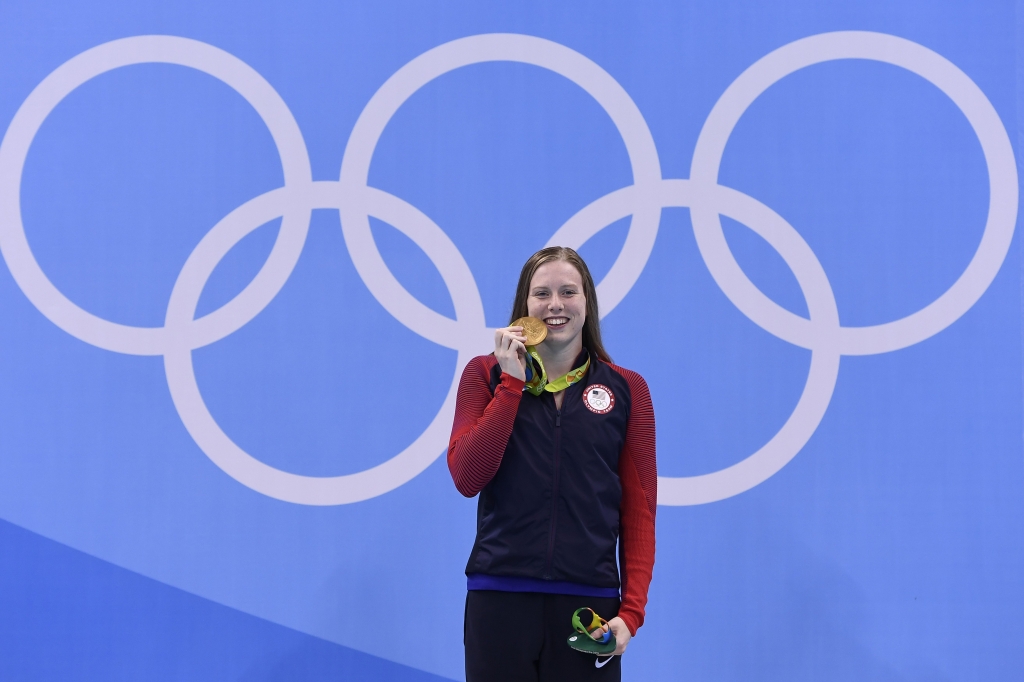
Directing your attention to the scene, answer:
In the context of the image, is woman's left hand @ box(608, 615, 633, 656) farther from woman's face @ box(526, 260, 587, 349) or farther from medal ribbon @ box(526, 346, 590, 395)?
woman's face @ box(526, 260, 587, 349)

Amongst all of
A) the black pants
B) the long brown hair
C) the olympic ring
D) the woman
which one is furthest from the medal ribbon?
the olympic ring

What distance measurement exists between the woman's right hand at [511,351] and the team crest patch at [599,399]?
0.64ft

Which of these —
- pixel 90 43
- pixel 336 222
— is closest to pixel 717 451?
pixel 336 222

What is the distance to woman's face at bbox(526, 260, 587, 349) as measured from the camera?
7.14ft

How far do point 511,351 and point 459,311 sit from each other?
121cm

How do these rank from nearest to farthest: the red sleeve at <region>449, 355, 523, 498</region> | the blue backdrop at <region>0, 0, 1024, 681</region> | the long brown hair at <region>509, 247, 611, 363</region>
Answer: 1. the red sleeve at <region>449, 355, 523, 498</region>
2. the long brown hair at <region>509, 247, 611, 363</region>
3. the blue backdrop at <region>0, 0, 1024, 681</region>

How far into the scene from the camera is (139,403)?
3232mm

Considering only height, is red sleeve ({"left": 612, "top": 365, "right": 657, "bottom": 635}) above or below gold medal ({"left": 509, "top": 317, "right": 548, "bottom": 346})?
below

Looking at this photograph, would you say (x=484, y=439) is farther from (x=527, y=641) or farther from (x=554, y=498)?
(x=527, y=641)

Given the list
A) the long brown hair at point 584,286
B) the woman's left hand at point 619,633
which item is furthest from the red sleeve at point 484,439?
the woman's left hand at point 619,633

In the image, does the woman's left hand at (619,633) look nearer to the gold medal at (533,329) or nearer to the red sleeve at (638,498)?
the red sleeve at (638,498)

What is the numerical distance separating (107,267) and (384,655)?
71.5 inches

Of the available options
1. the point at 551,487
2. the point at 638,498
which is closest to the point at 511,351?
the point at 551,487

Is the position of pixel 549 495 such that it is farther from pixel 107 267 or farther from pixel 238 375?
pixel 107 267
